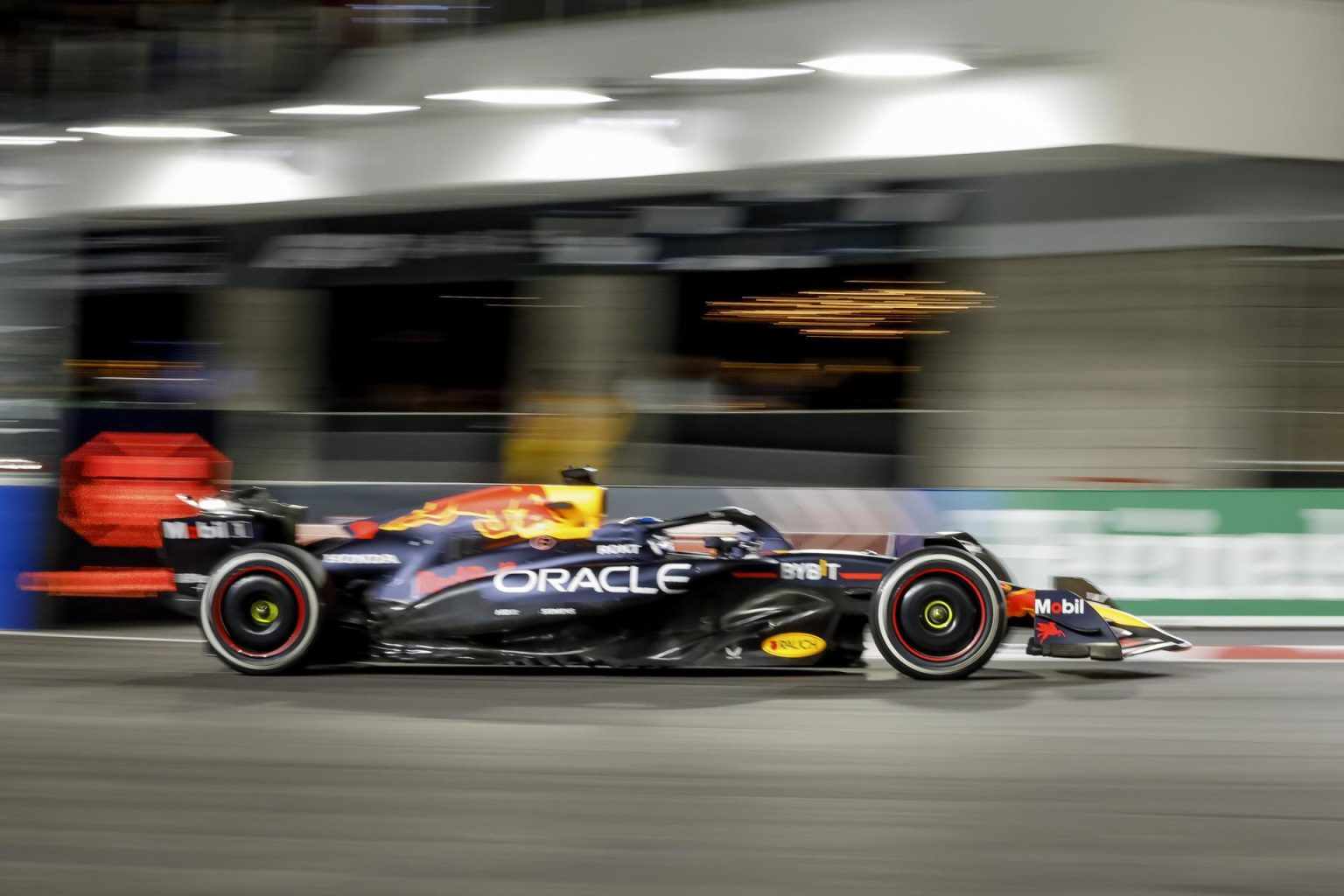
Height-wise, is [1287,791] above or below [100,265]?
below

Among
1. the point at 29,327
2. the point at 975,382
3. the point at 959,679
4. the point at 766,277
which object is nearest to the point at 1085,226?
the point at 975,382

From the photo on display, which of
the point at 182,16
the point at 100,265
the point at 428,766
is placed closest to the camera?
the point at 428,766

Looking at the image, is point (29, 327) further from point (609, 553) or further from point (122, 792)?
point (122, 792)

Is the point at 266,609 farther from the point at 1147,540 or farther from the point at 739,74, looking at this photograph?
the point at 739,74

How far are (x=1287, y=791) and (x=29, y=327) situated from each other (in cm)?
899

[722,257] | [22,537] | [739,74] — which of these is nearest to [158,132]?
[722,257]

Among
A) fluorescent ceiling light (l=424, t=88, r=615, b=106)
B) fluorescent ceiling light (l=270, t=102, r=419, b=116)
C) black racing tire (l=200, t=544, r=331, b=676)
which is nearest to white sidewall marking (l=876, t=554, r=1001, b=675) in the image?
black racing tire (l=200, t=544, r=331, b=676)

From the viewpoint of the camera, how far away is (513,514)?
359 inches

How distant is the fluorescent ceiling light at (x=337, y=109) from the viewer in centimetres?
1683

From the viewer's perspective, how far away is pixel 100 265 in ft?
63.1

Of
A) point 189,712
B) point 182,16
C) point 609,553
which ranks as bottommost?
point 189,712

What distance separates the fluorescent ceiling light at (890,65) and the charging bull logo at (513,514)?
19.9 feet

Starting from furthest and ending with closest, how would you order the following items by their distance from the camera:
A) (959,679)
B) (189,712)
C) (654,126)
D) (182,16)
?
(182,16), (654,126), (959,679), (189,712)

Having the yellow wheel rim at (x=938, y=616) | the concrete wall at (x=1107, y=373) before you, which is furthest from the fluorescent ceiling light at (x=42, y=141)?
the yellow wheel rim at (x=938, y=616)
